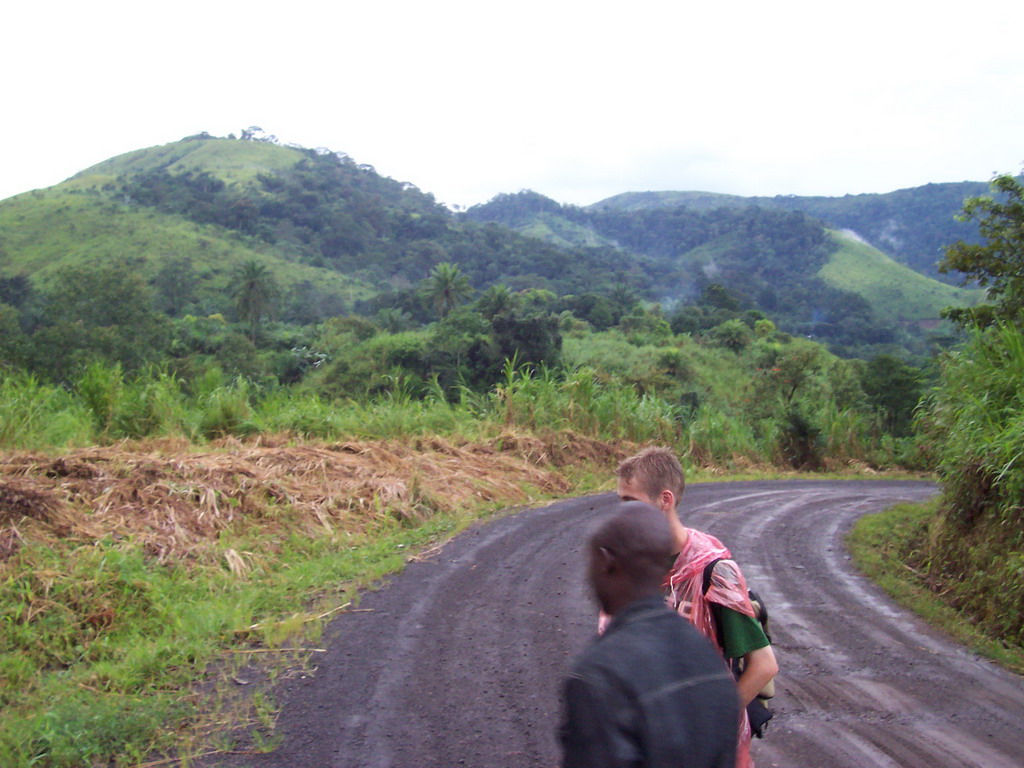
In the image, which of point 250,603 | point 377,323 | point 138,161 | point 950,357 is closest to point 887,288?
point 377,323

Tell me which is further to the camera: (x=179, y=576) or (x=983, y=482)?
(x=983, y=482)

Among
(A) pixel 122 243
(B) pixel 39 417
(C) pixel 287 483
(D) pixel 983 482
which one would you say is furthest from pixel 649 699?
(A) pixel 122 243

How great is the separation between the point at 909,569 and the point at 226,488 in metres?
6.98

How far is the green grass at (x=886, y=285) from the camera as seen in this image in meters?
94.9

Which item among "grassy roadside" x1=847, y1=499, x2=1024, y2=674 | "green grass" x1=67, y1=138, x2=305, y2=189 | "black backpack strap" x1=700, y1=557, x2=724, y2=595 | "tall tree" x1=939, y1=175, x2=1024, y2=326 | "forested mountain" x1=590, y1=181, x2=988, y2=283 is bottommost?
"grassy roadside" x1=847, y1=499, x2=1024, y2=674

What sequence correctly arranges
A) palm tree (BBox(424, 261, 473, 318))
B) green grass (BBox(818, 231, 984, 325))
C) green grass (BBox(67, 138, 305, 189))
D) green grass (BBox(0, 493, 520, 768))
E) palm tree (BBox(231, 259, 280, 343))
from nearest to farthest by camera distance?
green grass (BBox(0, 493, 520, 768))
palm tree (BBox(231, 259, 280, 343))
palm tree (BBox(424, 261, 473, 318))
green grass (BBox(818, 231, 984, 325))
green grass (BBox(67, 138, 305, 189))

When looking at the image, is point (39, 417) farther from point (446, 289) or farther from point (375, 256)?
point (375, 256)

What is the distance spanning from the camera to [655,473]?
2.70 metres

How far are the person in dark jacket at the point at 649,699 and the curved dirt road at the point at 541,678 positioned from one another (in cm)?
228

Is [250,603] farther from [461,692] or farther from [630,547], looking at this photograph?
[630,547]

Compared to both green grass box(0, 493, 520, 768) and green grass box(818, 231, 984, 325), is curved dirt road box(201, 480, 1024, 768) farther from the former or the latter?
green grass box(818, 231, 984, 325)

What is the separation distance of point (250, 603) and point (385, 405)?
25.1 feet

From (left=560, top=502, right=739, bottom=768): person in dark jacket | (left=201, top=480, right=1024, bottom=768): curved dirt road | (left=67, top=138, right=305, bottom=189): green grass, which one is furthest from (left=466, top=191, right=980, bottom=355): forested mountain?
(left=560, top=502, right=739, bottom=768): person in dark jacket

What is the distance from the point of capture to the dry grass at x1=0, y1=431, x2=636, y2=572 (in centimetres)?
A: 653
